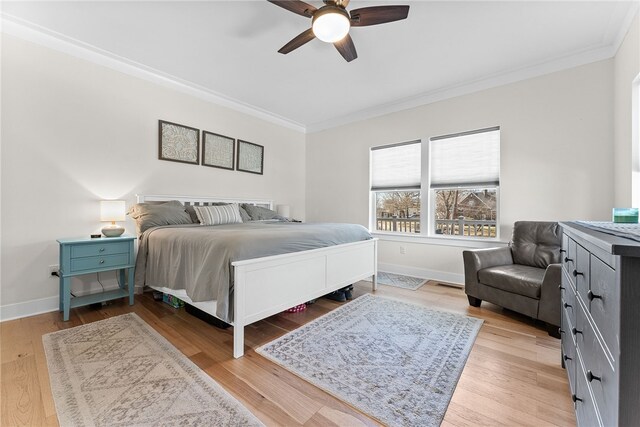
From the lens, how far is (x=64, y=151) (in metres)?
2.67

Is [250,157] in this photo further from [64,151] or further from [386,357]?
[386,357]

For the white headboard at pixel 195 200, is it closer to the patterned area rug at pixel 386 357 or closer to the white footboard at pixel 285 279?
the white footboard at pixel 285 279

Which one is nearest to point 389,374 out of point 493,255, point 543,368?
point 543,368

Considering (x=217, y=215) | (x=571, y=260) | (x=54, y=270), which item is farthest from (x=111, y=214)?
(x=571, y=260)

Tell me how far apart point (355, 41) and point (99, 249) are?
129 inches

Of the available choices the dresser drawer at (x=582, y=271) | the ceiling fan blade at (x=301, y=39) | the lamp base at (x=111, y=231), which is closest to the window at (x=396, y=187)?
the ceiling fan blade at (x=301, y=39)

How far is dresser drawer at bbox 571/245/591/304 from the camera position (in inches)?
39.6

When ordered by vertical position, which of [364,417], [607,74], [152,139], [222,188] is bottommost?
[364,417]

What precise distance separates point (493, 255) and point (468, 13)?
231cm

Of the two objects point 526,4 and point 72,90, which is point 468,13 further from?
point 72,90

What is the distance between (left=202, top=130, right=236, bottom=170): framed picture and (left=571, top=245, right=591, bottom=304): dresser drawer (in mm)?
4005

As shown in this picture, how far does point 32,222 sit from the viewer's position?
251 cm

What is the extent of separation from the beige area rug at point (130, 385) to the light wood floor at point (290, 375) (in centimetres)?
6

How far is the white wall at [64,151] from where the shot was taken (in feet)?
7.91
